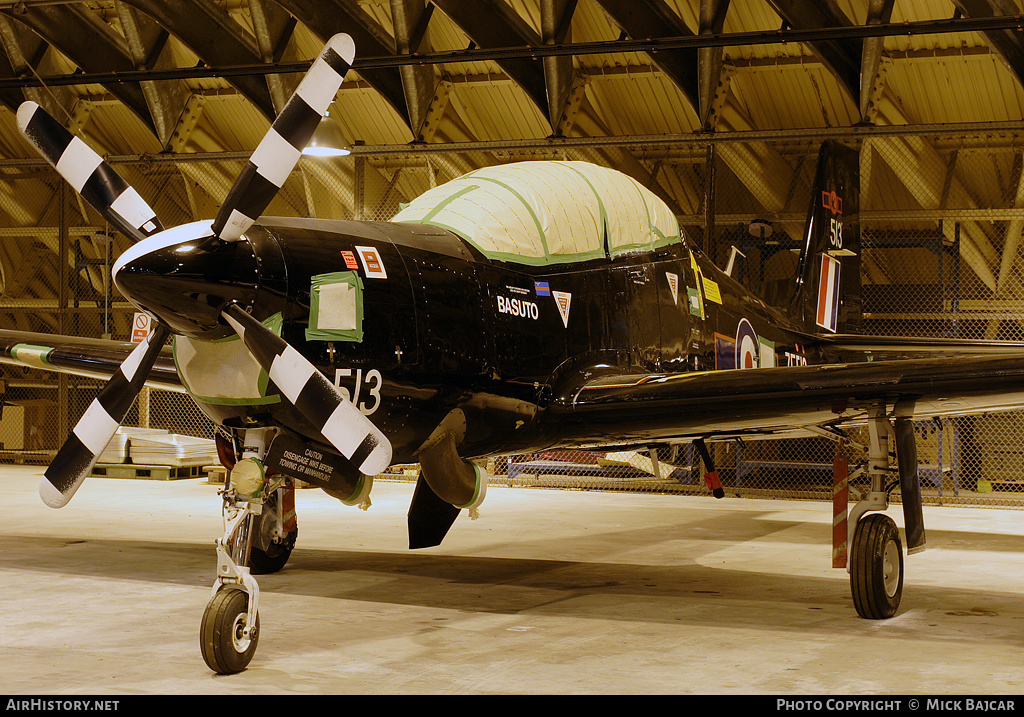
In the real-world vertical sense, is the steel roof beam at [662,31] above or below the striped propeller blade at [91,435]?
above

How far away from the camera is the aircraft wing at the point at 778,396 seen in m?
5.27

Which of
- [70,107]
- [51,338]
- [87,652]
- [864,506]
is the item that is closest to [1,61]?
[70,107]

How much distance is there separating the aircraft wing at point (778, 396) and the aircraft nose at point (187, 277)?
2326 millimetres

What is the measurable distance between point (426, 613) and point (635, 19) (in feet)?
26.9

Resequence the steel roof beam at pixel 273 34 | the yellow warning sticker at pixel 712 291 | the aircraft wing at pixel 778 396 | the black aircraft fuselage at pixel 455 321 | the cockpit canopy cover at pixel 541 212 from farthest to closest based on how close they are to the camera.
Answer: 1. the steel roof beam at pixel 273 34
2. the yellow warning sticker at pixel 712 291
3. the cockpit canopy cover at pixel 541 212
4. the aircraft wing at pixel 778 396
5. the black aircraft fuselage at pixel 455 321

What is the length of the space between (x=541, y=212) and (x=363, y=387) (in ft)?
6.29

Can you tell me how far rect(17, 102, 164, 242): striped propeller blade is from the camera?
476 centimetres

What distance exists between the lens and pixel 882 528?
5.86 metres

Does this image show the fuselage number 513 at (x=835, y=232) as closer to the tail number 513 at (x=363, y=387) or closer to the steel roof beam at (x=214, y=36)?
the tail number 513 at (x=363, y=387)

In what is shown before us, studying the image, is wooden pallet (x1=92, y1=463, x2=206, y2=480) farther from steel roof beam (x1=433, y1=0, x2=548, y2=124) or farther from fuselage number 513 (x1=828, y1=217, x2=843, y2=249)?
fuselage number 513 (x1=828, y1=217, x2=843, y2=249)

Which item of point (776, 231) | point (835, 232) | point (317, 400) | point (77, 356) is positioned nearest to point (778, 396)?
point (317, 400)

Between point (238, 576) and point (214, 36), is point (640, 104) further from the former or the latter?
point (238, 576)

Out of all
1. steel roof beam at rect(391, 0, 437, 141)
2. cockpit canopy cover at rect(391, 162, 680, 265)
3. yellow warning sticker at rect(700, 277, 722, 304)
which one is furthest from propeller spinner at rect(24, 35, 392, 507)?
steel roof beam at rect(391, 0, 437, 141)

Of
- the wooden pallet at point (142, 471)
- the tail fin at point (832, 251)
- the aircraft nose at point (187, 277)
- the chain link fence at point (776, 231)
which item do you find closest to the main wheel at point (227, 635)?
the aircraft nose at point (187, 277)
